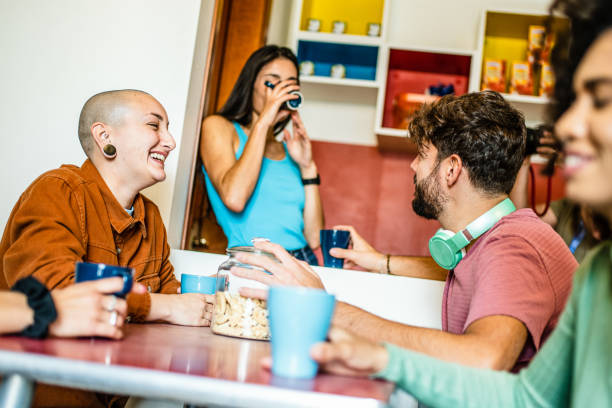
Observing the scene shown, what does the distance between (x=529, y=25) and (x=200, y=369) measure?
→ 8.84ft

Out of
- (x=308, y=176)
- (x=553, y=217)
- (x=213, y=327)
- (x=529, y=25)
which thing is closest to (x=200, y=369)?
(x=213, y=327)

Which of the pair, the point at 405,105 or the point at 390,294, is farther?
the point at 405,105

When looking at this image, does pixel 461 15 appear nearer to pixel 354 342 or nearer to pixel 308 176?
pixel 308 176

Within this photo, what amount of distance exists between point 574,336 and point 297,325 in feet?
1.23

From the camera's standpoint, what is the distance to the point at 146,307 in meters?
1.11

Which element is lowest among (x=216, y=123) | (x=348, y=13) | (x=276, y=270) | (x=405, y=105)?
(x=276, y=270)

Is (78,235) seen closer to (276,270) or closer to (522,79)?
(276,270)

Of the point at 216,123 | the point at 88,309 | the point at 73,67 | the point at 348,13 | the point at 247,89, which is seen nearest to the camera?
the point at 88,309

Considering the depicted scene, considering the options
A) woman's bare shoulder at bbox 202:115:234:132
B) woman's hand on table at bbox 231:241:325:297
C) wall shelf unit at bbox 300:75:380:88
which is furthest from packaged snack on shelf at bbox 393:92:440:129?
woman's hand on table at bbox 231:241:325:297

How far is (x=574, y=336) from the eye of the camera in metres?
0.79

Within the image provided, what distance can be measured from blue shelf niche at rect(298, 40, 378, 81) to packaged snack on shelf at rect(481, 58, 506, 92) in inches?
20.2

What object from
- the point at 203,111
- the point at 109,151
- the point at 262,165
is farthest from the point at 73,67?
the point at 262,165

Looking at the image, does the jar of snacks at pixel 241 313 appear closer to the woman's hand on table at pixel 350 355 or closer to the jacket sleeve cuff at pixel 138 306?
the jacket sleeve cuff at pixel 138 306

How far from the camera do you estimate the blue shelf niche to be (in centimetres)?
289
